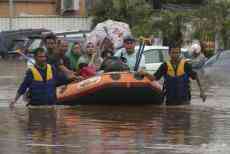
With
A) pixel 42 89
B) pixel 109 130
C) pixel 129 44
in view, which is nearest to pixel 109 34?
pixel 129 44

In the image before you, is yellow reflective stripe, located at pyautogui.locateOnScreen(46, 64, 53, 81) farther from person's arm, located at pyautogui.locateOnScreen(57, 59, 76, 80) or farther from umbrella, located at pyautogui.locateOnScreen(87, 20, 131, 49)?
umbrella, located at pyautogui.locateOnScreen(87, 20, 131, 49)

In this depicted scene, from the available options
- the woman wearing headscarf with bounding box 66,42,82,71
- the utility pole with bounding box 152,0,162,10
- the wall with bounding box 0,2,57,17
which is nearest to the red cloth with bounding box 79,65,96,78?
the woman wearing headscarf with bounding box 66,42,82,71

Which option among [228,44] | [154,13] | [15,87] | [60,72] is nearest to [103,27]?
[15,87]

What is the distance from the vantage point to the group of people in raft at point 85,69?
16.1m

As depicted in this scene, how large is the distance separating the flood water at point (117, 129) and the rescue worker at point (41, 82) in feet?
0.88

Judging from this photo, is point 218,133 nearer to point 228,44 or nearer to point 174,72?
point 174,72

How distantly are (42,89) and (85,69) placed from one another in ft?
7.94

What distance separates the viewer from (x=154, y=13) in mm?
47062

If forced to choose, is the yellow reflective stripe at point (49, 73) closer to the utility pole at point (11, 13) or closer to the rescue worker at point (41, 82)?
the rescue worker at point (41, 82)

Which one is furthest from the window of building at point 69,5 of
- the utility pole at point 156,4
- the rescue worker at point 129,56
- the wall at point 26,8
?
the rescue worker at point 129,56

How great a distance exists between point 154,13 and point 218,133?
34030 mm

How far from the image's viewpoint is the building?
5844cm

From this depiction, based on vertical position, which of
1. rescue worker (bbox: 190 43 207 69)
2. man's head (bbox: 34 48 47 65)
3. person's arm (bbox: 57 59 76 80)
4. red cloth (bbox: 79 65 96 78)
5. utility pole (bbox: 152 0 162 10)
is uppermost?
man's head (bbox: 34 48 47 65)

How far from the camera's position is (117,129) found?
1371 centimetres
